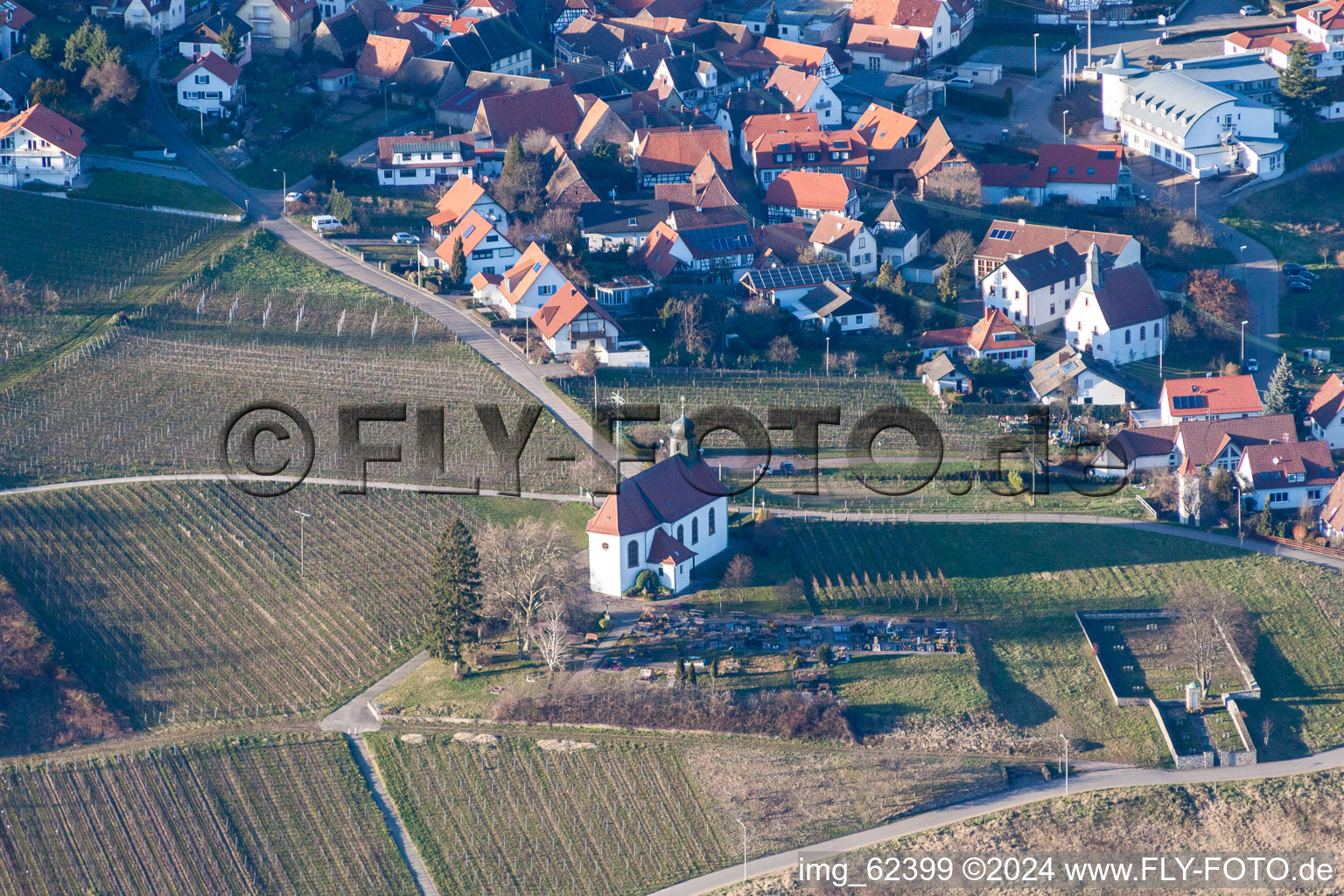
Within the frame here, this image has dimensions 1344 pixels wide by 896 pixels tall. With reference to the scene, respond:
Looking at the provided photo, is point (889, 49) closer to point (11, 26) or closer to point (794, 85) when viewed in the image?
point (794, 85)

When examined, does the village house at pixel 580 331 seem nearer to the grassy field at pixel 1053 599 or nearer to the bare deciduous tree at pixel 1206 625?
the grassy field at pixel 1053 599

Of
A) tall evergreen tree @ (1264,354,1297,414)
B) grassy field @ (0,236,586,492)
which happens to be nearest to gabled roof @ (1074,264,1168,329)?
tall evergreen tree @ (1264,354,1297,414)

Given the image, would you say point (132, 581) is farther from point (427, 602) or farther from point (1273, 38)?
point (1273, 38)

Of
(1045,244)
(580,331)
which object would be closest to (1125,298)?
(1045,244)

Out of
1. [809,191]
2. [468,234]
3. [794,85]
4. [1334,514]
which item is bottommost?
[1334,514]

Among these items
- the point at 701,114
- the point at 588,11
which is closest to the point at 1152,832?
the point at 701,114
